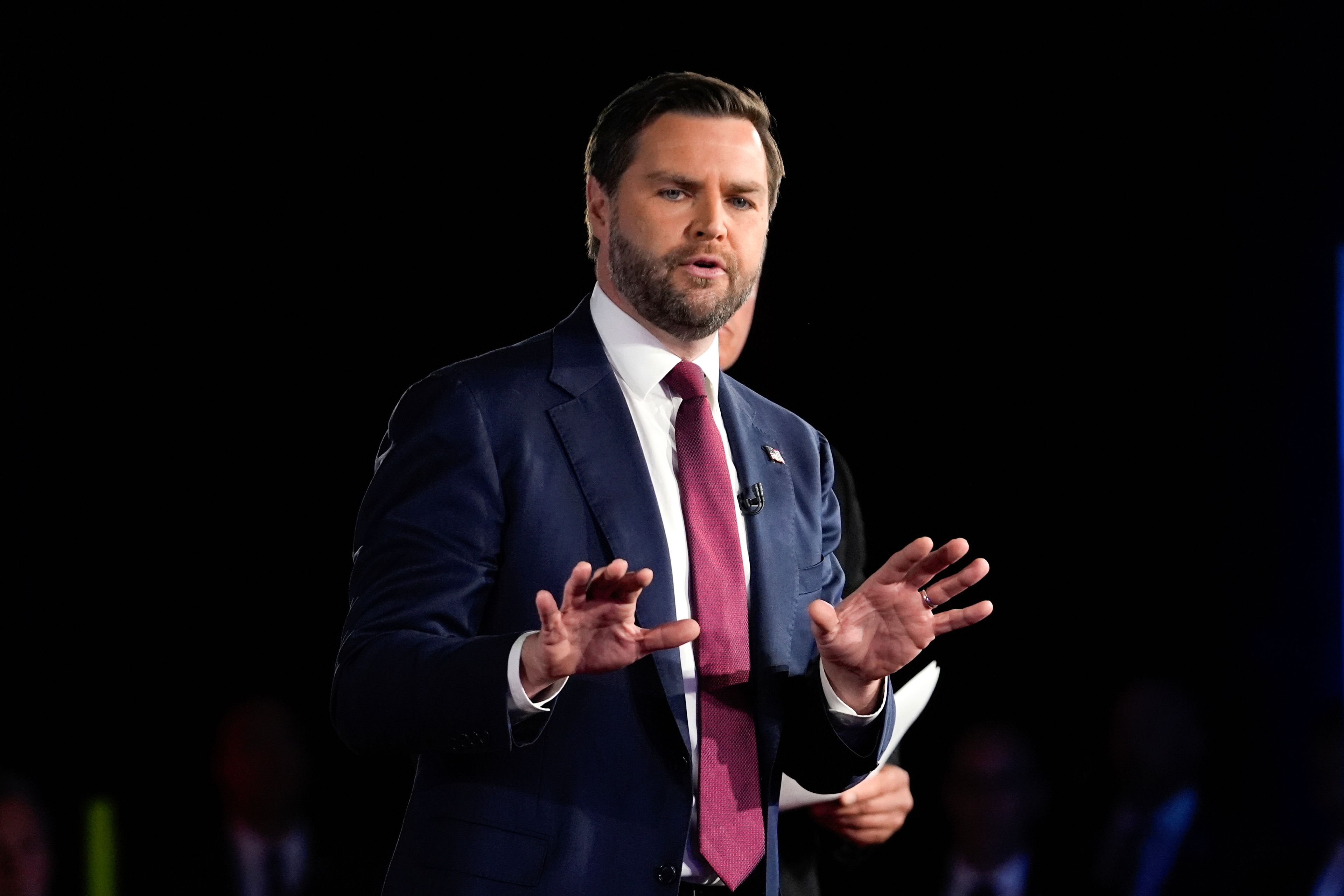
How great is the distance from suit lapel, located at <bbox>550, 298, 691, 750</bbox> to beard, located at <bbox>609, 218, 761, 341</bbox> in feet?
0.37

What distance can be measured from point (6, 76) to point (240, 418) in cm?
100

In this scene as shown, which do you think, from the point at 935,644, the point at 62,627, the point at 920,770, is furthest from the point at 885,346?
the point at 62,627

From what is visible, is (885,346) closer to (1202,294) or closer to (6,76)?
(1202,294)

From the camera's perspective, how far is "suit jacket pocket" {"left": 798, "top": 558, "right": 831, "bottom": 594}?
1.67 meters

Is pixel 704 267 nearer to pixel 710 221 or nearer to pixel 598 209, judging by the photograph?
pixel 710 221

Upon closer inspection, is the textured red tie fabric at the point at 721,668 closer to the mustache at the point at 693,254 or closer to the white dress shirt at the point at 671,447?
the white dress shirt at the point at 671,447

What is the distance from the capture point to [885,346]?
3844 mm

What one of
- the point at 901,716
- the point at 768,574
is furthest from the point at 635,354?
the point at 901,716

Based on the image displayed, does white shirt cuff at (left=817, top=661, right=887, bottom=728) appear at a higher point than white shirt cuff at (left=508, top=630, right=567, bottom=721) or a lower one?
lower

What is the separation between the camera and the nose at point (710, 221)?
A: 1670 mm

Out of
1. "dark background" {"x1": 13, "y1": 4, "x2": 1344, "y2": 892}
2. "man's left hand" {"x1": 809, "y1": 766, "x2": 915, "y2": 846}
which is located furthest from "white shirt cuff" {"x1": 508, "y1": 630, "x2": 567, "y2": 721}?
"dark background" {"x1": 13, "y1": 4, "x2": 1344, "y2": 892}

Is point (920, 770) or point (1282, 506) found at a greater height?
point (1282, 506)

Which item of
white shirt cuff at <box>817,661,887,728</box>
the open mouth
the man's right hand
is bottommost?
white shirt cuff at <box>817,661,887,728</box>

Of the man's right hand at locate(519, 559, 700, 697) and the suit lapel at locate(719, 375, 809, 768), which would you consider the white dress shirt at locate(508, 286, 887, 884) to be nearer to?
the suit lapel at locate(719, 375, 809, 768)
